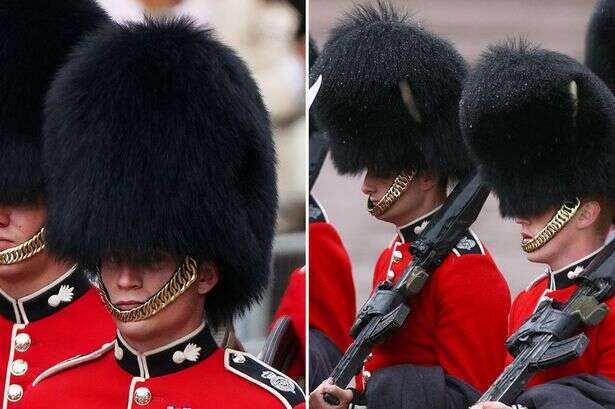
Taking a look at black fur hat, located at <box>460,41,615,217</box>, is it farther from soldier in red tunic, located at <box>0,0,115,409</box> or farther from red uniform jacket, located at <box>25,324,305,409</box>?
soldier in red tunic, located at <box>0,0,115,409</box>

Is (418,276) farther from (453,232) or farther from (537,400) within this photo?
(537,400)

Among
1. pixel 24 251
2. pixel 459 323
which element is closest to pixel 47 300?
pixel 24 251

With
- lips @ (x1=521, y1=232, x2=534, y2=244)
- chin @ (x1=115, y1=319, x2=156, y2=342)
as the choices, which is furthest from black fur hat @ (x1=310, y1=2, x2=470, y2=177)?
chin @ (x1=115, y1=319, x2=156, y2=342)

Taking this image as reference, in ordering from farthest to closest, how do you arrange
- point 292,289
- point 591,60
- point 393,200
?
1. point 292,289
2. point 393,200
3. point 591,60

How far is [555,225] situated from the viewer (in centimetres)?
314

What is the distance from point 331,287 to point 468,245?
1.43 ft

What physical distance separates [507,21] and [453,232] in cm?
50

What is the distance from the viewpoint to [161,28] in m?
3.14

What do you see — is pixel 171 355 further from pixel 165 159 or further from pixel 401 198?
pixel 401 198

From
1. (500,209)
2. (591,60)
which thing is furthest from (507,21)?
(500,209)

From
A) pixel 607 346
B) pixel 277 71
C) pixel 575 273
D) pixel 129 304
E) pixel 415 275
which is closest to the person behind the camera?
pixel 129 304

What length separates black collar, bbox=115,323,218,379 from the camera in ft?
9.73

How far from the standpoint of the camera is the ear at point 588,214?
312cm

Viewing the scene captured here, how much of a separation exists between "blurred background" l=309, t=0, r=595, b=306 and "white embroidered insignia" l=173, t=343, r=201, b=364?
0.75 m
